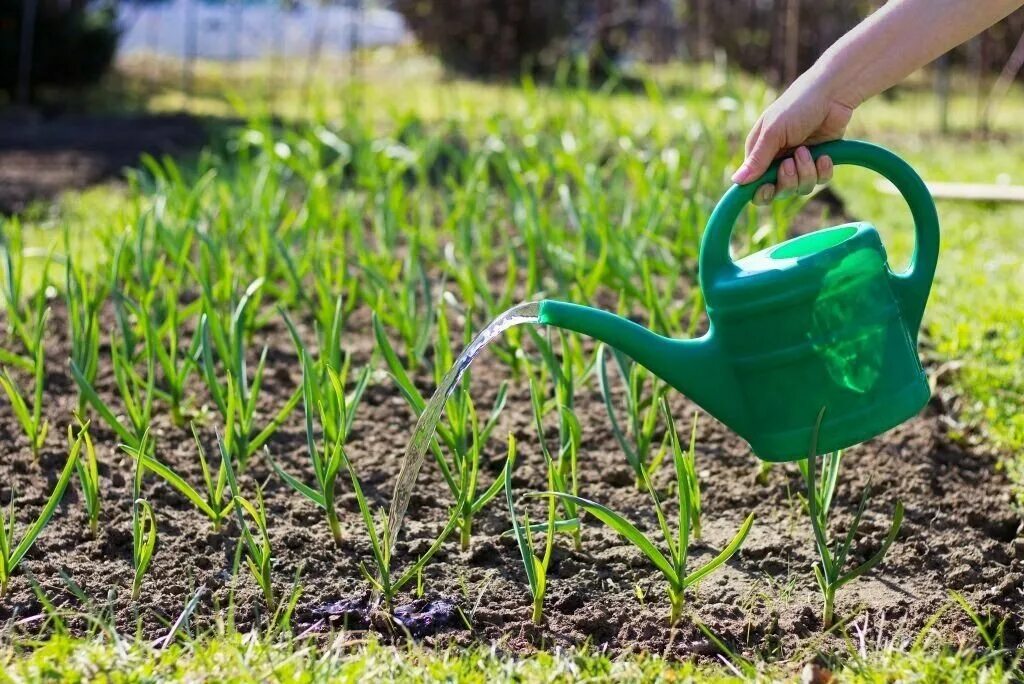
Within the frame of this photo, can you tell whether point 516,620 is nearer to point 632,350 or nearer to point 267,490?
point 632,350

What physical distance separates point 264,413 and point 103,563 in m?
0.74

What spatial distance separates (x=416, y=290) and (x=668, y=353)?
1838 mm

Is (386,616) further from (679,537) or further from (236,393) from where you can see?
(236,393)

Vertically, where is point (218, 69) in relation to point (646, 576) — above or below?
above

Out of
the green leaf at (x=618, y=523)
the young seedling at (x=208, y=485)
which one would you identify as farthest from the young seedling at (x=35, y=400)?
the green leaf at (x=618, y=523)

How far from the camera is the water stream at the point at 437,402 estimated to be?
1.78 metres

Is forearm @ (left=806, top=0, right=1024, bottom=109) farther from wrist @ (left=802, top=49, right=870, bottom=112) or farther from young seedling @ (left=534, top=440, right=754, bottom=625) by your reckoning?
young seedling @ (left=534, top=440, right=754, bottom=625)

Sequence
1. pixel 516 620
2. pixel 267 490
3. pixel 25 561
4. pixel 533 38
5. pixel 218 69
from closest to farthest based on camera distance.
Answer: pixel 516 620, pixel 25 561, pixel 267 490, pixel 533 38, pixel 218 69

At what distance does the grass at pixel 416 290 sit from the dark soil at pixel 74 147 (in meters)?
0.39

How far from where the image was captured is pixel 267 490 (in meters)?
2.38

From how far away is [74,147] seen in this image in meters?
6.40

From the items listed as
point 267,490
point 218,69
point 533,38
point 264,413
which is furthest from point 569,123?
point 218,69

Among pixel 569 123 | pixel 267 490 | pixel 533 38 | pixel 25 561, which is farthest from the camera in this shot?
pixel 533 38

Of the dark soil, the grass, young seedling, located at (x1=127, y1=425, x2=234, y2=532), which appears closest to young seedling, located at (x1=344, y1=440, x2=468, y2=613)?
the grass
